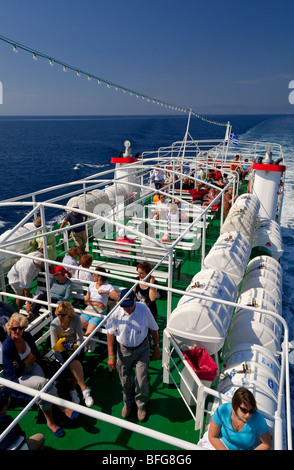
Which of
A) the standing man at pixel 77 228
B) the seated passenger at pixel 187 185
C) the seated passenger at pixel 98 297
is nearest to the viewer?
the seated passenger at pixel 98 297

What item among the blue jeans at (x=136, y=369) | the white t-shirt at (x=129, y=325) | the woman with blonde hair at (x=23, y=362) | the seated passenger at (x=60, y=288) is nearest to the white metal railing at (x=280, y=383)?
the blue jeans at (x=136, y=369)

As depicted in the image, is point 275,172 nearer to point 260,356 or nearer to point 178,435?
point 260,356

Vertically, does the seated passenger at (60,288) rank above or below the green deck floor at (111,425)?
above

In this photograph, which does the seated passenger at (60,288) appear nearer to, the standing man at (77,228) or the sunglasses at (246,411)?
the standing man at (77,228)

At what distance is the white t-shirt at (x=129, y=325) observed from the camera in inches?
159

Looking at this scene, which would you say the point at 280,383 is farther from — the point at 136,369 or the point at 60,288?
the point at 60,288

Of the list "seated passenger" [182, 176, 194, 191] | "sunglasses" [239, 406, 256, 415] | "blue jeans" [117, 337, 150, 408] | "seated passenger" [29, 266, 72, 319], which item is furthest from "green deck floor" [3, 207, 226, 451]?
"seated passenger" [182, 176, 194, 191]

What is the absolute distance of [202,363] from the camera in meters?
4.41

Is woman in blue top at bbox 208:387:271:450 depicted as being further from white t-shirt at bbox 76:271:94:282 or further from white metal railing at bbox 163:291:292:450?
white t-shirt at bbox 76:271:94:282

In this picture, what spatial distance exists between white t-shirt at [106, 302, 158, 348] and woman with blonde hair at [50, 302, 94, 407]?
0.57 m

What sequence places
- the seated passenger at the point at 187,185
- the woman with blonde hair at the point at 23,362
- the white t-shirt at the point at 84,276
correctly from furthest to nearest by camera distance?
the seated passenger at the point at 187,185 < the white t-shirt at the point at 84,276 < the woman with blonde hair at the point at 23,362

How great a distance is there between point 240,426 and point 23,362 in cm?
245

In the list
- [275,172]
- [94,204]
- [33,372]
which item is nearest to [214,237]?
[275,172]
